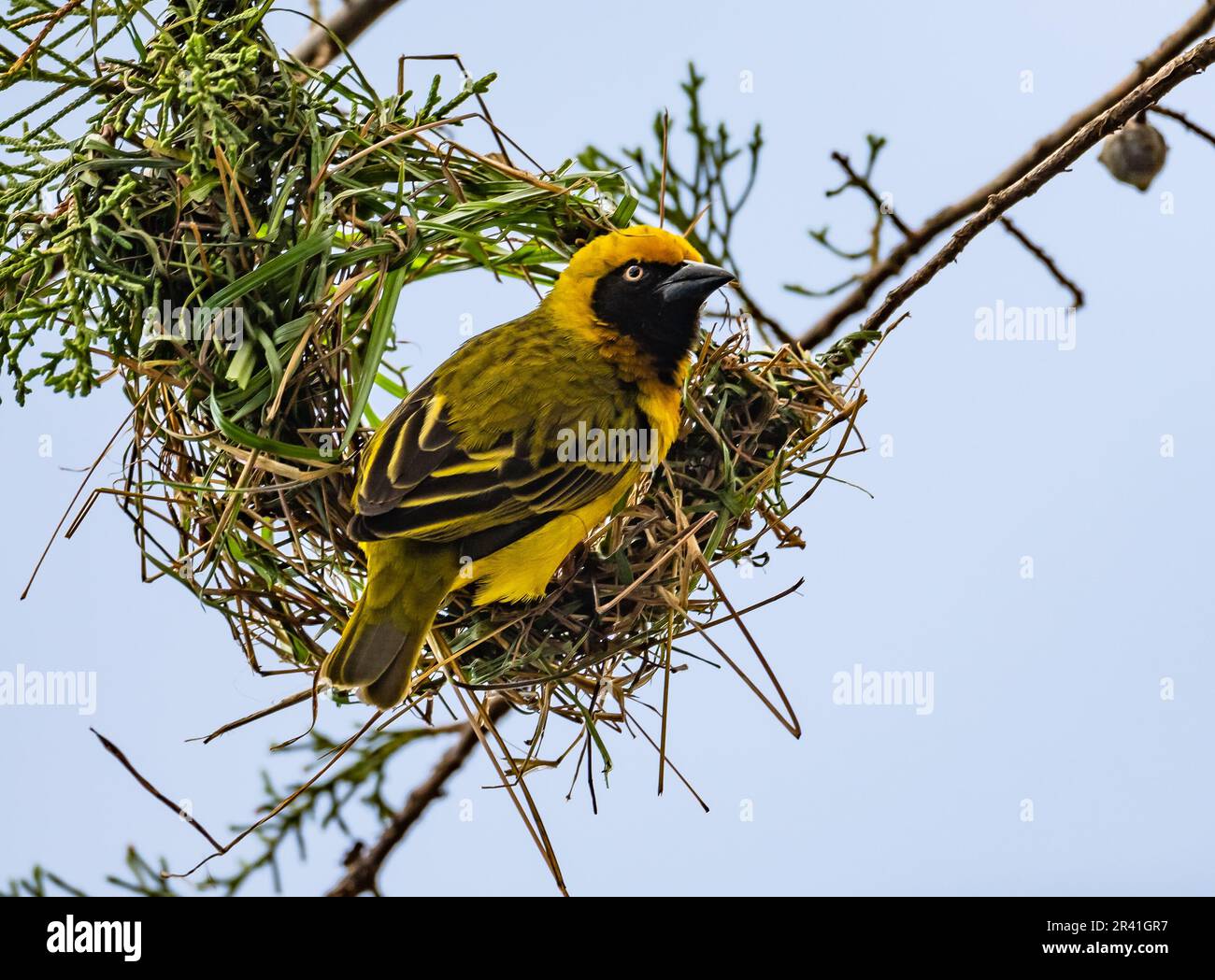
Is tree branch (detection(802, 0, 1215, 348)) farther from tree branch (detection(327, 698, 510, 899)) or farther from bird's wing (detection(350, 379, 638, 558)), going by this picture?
tree branch (detection(327, 698, 510, 899))

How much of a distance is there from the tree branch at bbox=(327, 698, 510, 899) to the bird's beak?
113 cm

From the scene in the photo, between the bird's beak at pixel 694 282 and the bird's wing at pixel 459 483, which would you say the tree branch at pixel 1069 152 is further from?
the bird's wing at pixel 459 483

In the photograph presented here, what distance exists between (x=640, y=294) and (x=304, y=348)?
0.66 meters

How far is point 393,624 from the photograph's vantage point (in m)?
2.10

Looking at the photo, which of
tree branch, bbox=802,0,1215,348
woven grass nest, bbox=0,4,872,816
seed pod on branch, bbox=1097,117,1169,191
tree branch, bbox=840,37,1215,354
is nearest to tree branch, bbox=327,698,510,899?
woven grass nest, bbox=0,4,872,816

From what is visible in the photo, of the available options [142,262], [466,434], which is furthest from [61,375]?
[466,434]

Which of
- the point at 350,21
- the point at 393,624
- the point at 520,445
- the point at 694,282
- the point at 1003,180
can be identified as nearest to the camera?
the point at 393,624

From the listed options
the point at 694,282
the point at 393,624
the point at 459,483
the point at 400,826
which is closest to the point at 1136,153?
the point at 694,282

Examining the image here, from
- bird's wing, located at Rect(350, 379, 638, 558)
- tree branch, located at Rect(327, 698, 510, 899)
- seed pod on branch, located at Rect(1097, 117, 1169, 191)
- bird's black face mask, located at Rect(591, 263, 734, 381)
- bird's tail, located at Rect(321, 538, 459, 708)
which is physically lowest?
tree branch, located at Rect(327, 698, 510, 899)

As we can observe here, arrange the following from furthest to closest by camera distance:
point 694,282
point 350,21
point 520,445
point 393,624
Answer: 1. point 350,21
2. point 694,282
3. point 520,445
4. point 393,624

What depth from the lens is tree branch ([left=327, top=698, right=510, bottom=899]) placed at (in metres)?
2.92

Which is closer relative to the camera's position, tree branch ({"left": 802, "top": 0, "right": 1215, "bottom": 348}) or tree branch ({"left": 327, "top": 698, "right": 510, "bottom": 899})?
tree branch ({"left": 802, "top": 0, "right": 1215, "bottom": 348})

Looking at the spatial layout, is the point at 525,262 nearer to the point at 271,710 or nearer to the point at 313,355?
the point at 313,355

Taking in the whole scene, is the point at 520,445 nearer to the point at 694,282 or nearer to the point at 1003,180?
the point at 694,282
